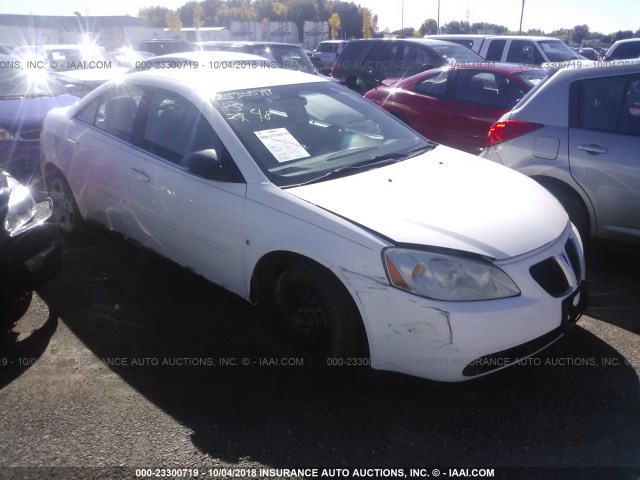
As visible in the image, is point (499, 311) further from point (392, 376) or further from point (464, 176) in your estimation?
point (464, 176)

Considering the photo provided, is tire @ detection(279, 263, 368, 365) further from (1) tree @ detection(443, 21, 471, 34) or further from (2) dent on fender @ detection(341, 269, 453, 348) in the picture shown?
(1) tree @ detection(443, 21, 471, 34)

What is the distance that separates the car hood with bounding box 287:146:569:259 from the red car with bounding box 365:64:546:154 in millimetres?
3458

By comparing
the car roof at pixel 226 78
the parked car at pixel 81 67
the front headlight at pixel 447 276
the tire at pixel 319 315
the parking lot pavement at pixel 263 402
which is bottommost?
the parking lot pavement at pixel 263 402

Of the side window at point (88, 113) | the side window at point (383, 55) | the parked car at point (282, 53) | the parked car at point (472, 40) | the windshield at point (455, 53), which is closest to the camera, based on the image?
the side window at point (88, 113)

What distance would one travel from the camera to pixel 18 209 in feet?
11.8

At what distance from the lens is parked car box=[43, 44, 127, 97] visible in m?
12.0

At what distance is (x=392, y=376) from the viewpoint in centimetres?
Answer: 324

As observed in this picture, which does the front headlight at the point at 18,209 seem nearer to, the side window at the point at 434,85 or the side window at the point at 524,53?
the side window at the point at 434,85

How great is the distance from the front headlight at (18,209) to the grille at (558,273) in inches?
117

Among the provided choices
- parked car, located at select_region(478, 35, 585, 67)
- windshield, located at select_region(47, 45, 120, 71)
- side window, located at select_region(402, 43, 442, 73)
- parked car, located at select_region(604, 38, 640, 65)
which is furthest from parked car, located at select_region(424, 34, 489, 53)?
windshield, located at select_region(47, 45, 120, 71)

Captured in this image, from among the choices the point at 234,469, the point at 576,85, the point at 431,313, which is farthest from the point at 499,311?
the point at 576,85

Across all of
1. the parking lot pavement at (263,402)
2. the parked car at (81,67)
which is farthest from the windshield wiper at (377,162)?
the parked car at (81,67)

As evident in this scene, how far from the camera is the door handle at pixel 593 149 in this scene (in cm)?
423

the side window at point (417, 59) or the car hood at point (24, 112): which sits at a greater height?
the side window at point (417, 59)
